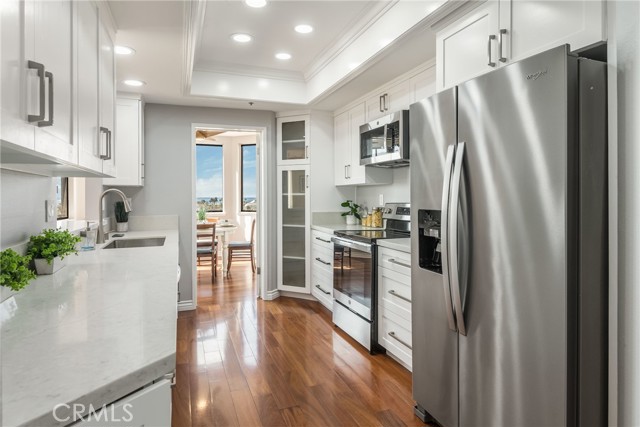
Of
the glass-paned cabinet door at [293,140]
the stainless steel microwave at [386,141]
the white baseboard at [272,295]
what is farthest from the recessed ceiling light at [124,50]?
the white baseboard at [272,295]

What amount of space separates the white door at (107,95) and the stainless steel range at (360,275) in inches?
74.4

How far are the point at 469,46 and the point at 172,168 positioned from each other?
134 inches

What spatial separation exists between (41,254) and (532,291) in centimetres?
203

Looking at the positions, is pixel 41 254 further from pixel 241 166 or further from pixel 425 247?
pixel 241 166

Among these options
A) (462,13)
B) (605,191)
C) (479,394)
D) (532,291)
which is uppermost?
(462,13)

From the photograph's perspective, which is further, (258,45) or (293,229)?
(293,229)

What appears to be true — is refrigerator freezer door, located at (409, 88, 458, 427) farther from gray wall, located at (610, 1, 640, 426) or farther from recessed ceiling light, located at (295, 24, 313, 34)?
recessed ceiling light, located at (295, 24, 313, 34)

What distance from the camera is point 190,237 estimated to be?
434 centimetres

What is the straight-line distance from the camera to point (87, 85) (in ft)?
5.20

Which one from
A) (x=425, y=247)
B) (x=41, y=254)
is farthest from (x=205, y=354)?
(x=425, y=247)

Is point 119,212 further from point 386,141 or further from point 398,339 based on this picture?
point 398,339

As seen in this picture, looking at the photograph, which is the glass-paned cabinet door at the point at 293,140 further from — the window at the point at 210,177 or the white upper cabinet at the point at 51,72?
the window at the point at 210,177

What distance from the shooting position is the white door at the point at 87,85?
4.78ft

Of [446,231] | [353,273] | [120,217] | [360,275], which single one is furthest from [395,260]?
[120,217]
